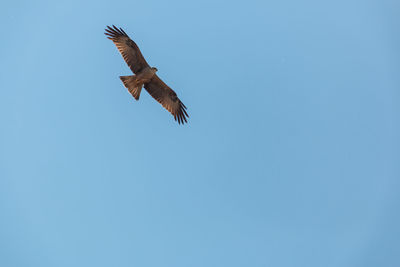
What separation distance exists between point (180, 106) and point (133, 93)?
6.69 ft

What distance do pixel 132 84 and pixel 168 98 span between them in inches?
66.8

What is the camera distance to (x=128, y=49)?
13.1 metres

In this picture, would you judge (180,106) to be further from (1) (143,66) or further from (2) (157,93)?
(1) (143,66)

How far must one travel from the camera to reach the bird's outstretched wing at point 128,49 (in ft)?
42.8

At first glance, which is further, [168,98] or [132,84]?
[168,98]

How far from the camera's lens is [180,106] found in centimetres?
1423

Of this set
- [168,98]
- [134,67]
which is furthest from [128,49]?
[168,98]

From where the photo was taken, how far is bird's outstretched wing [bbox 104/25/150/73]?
42.8 ft

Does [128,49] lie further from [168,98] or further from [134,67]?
[168,98]

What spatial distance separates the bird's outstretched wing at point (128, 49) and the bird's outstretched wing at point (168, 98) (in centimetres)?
91

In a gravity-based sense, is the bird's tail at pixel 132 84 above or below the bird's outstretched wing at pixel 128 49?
below

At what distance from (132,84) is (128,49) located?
48.0 inches

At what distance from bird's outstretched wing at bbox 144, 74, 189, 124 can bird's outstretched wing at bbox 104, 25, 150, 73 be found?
2.98ft

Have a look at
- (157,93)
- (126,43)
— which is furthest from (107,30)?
(157,93)
